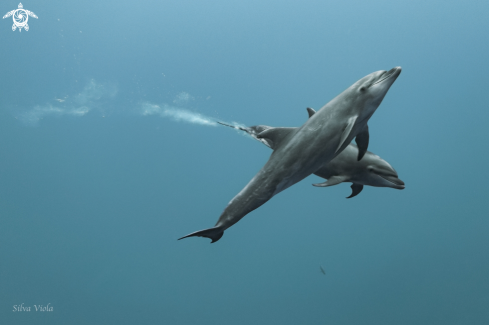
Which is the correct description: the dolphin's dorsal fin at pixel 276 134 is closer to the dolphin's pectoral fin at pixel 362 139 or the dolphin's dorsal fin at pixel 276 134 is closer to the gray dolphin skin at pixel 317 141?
the gray dolphin skin at pixel 317 141

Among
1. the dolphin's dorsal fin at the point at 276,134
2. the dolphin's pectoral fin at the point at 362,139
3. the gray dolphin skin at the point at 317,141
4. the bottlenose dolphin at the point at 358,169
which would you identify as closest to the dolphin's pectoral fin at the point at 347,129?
the gray dolphin skin at the point at 317,141

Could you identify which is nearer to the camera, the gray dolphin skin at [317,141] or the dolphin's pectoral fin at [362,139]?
the gray dolphin skin at [317,141]

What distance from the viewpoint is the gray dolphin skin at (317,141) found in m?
4.47

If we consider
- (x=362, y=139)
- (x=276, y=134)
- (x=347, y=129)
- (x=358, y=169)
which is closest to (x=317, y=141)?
(x=347, y=129)

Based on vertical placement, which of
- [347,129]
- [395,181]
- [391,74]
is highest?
[391,74]

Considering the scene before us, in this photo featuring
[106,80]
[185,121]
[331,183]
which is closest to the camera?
[331,183]

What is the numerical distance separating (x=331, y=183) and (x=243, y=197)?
5.38ft

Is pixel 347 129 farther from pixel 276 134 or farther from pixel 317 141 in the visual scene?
pixel 276 134

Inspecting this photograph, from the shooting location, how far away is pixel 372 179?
6.34 m

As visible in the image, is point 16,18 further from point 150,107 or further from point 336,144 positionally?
point 336,144

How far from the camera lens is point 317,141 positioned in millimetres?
4496

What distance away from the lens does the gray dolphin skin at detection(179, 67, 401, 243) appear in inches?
176

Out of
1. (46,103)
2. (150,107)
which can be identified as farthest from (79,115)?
(150,107)

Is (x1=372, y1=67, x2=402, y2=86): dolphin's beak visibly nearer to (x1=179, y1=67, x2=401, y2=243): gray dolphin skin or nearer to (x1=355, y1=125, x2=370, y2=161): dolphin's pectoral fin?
(x1=179, y1=67, x2=401, y2=243): gray dolphin skin
